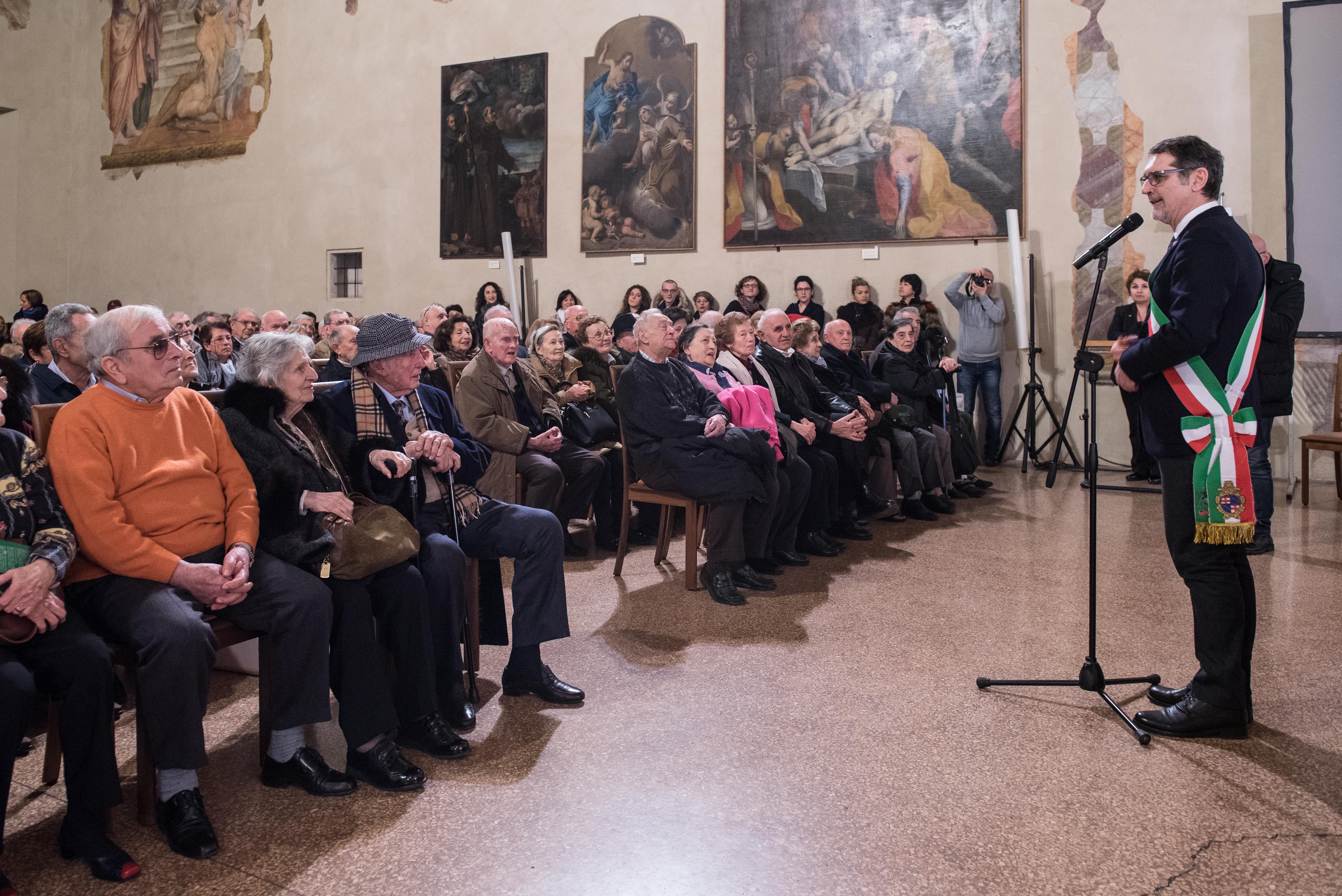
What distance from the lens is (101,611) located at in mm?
2414

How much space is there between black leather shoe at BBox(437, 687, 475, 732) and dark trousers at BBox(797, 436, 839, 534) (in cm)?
277

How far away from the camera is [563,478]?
17.2ft

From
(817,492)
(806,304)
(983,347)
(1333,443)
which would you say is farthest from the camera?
(806,304)

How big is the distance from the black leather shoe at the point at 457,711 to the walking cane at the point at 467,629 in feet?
0.39

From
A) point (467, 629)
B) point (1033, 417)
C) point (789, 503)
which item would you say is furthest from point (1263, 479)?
point (467, 629)

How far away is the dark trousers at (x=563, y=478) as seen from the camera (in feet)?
17.0

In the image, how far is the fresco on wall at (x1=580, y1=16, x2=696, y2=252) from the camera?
432 inches

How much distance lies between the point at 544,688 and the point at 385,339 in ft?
4.03

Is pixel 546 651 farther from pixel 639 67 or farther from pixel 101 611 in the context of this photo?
pixel 639 67

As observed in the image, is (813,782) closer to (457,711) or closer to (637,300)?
(457,711)

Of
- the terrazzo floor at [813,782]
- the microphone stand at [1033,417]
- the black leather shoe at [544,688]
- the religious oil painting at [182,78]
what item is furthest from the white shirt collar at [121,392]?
the religious oil painting at [182,78]

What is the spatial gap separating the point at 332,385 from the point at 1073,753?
2525mm

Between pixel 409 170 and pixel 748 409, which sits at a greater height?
pixel 409 170

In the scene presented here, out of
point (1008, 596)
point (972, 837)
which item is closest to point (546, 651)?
point (972, 837)
